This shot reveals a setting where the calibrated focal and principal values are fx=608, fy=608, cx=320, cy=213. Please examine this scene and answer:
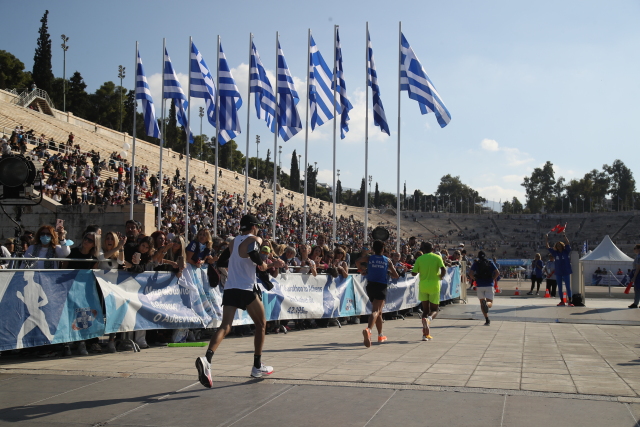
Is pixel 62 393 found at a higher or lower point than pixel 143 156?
lower

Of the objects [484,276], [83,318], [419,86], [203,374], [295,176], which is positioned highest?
[295,176]

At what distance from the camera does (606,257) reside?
34.6 metres

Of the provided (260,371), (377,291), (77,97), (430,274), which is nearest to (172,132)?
(77,97)

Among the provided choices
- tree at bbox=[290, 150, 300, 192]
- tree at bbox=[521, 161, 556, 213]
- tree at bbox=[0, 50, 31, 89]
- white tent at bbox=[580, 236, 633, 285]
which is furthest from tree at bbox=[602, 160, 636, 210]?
tree at bbox=[0, 50, 31, 89]

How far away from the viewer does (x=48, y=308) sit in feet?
24.8

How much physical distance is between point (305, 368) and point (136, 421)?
2655mm

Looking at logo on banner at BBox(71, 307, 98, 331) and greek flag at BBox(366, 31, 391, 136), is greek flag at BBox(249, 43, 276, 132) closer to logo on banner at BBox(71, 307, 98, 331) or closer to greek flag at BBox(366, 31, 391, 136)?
greek flag at BBox(366, 31, 391, 136)

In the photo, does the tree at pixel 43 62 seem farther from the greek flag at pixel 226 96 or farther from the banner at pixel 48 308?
the banner at pixel 48 308

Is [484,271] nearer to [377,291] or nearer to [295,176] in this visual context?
[377,291]

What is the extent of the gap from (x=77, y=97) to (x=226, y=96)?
60.3 meters

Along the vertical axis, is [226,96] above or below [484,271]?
above

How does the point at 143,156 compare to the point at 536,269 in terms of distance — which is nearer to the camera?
the point at 536,269

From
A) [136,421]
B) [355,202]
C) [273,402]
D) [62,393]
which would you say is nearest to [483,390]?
[273,402]

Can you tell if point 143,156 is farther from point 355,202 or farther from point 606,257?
point 355,202
